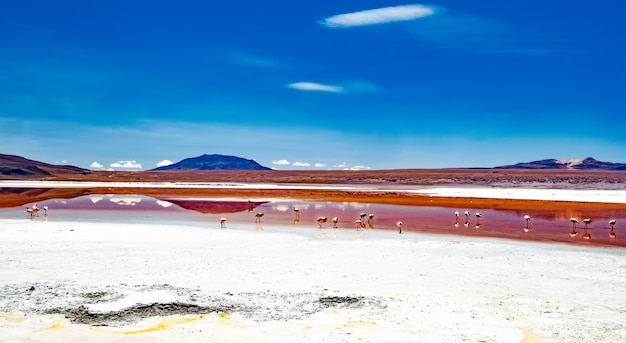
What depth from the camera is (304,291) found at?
1103 cm

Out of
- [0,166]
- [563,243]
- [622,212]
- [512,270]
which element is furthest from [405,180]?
[0,166]

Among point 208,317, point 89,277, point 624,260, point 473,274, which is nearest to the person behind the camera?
point 208,317

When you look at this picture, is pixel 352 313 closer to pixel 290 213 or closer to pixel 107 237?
pixel 107 237

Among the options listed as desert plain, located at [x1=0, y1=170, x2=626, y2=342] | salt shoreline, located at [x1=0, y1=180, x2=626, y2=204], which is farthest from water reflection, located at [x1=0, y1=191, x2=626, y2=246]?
salt shoreline, located at [x1=0, y1=180, x2=626, y2=204]

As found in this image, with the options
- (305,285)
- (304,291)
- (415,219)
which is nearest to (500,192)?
(415,219)

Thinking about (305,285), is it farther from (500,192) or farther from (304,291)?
(500,192)

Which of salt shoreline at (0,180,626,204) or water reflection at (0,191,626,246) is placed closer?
water reflection at (0,191,626,246)

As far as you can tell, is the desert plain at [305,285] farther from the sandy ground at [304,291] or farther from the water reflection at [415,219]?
the water reflection at [415,219]

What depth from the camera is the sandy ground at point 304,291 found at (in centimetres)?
856

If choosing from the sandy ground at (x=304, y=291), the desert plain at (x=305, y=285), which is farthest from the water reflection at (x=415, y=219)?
the sandy ground at (x=304, y=291)

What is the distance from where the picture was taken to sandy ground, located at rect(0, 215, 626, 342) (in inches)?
337

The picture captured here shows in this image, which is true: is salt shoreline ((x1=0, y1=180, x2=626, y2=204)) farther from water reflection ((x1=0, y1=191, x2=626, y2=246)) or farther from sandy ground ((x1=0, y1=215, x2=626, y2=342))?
sandy ground ((x1=0, y1=215, x2=626, y2=342))

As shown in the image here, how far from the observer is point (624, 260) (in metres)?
15.3

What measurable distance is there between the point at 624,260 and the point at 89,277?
14.0 metres
